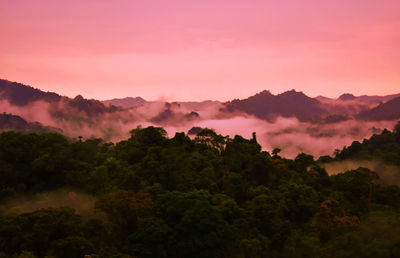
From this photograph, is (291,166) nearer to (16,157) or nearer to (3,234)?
(16,157)

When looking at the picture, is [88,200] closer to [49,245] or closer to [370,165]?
[49,245]

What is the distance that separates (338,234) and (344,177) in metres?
15.4

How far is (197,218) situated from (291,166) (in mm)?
33803

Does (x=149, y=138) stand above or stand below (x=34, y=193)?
above

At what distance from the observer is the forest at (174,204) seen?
38.8 m

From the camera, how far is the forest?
A: 3878cm

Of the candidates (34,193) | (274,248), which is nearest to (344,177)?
(274,248)

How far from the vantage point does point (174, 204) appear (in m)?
43.7

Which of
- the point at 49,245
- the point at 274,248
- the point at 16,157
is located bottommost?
the point at 274,248

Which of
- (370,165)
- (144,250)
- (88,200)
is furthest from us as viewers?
(370,165)

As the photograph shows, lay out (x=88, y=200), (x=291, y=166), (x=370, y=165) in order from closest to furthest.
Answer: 1. (x=88, y=200)
2. (x=291, y=166)
3. (x=370, y=165)

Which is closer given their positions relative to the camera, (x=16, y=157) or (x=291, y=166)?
(x=16, y=157)

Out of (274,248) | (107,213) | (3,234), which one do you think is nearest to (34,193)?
(107,213)

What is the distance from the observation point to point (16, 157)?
5216 cm
